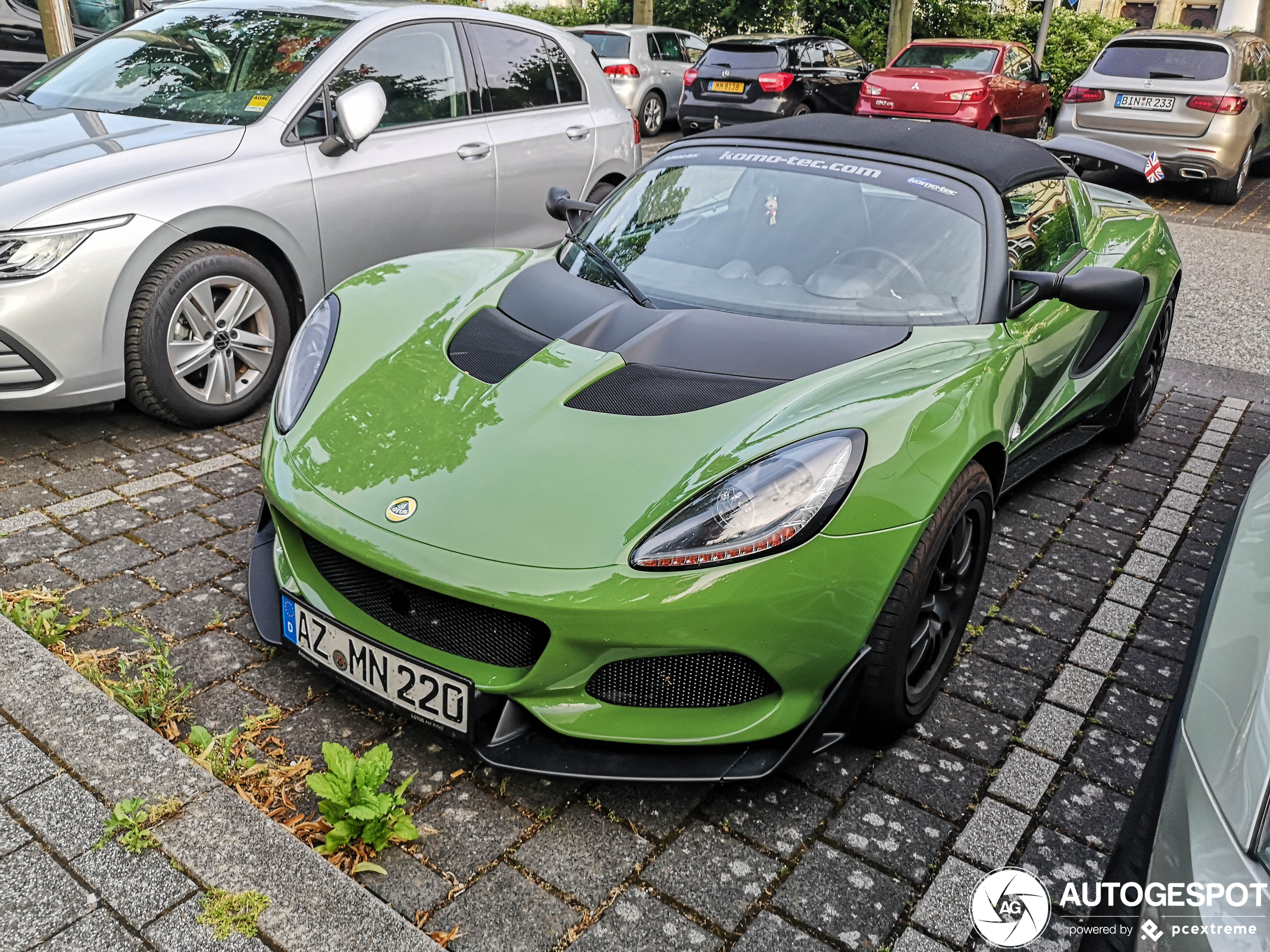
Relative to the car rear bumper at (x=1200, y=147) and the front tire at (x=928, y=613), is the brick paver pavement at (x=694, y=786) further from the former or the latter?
the car rear bumper at (x=1200, y=147)

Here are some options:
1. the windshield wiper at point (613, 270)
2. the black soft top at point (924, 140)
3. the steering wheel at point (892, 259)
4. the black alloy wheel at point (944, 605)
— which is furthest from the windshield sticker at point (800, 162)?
the black alloy wheel at point (944, 605)

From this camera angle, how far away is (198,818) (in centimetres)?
231

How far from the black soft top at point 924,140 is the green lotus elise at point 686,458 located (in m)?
0.02

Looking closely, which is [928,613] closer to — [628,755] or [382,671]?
[628,755]

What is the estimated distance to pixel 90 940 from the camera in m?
2.01

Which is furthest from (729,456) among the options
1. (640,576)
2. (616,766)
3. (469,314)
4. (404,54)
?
(404,54)

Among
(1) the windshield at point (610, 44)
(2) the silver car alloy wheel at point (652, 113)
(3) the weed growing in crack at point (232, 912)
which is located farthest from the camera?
(2) the silver car alloy wheel at point (652, 113)

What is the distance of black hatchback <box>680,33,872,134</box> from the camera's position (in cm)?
1446

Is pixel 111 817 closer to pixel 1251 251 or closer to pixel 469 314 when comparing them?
pixel 469 314

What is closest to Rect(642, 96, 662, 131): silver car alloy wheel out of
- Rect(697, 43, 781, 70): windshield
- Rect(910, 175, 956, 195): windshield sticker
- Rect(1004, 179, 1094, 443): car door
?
Rect(697, 43, 781, 70): windshield

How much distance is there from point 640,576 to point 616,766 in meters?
0.44

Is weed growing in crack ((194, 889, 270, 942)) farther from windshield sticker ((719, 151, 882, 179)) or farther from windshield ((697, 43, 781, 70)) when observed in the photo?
windshield ((697, 43, 781, 70))

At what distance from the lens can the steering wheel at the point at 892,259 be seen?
132 inches

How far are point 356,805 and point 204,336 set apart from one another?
8.83 ft
